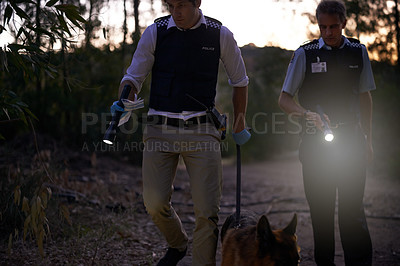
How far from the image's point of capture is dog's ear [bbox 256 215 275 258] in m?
2.69

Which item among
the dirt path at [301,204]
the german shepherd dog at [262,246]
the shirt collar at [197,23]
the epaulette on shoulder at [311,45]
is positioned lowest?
the dirt path at [301,204]

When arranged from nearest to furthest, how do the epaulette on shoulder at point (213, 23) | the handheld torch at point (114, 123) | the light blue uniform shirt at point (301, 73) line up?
the handheld torch at point (114, 123), the epaulette on shoulder at point (213, 23), the light blue uniform shirt at point (301, 73)

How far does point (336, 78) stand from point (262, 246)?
162 cm

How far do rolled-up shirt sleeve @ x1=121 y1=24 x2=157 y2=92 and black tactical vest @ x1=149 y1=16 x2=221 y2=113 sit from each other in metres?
0.04

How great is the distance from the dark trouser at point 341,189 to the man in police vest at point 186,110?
84 centimetres

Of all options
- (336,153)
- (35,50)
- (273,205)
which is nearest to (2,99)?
(35,50)

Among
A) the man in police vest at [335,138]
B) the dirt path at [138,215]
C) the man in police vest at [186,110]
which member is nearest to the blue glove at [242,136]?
the man in police vest at [186,110]

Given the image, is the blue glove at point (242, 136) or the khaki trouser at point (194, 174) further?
the blue glove at point (242, 136)

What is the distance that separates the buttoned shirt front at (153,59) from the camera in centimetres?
345

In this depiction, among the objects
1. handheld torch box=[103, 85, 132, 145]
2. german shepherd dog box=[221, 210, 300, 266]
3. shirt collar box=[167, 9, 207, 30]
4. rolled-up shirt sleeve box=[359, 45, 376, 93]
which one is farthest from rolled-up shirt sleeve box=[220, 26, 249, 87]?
german shepherd dog box=[221, 210, 300, 266]

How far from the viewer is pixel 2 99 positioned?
Result: 353cm

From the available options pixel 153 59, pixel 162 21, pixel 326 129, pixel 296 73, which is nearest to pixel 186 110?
pixel 153 59

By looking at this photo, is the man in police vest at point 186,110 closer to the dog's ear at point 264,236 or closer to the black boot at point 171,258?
the black boot at point 171,258

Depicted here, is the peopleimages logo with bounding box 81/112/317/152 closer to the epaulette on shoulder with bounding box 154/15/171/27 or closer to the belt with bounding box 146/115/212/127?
the belt with bounding box 146/115/212/127
